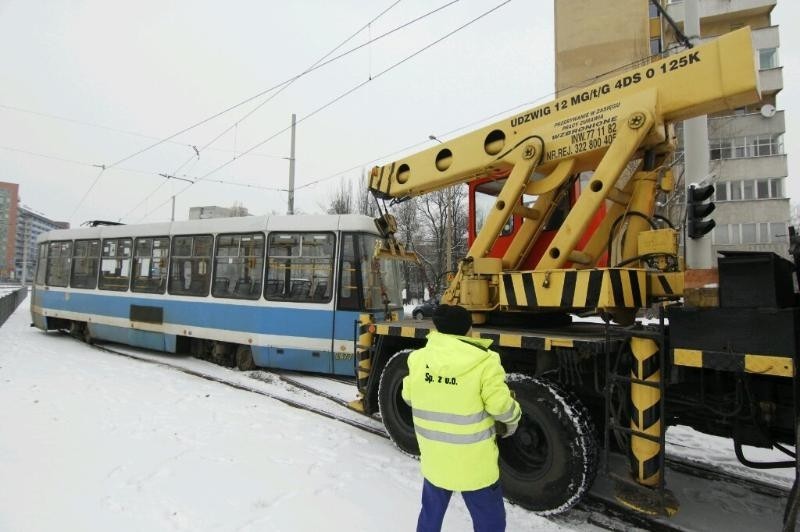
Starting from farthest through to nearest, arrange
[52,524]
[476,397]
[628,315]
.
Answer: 1. [628,315]
2. [52,524]
3. [476,397]

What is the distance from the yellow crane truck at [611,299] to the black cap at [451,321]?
1.46 m

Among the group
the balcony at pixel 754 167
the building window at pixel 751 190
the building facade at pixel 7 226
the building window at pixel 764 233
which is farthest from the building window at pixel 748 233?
the building facade at pixel 7 226

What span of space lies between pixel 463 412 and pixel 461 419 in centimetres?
4

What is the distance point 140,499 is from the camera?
380 centimetres

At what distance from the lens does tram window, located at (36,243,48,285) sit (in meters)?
14.0

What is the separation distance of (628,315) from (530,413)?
1234mm

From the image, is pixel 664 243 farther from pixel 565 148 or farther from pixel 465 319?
pixel 465 319

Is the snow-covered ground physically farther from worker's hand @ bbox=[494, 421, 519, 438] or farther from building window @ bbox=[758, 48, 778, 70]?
building window @ bbox=[758, 48, 778, 70]

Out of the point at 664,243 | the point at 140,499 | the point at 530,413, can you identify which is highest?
the point at 664,243

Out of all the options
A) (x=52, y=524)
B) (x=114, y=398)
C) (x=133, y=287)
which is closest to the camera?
(x=52, y=524)

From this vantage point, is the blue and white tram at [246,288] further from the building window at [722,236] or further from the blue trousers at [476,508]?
the building window at [722,236]

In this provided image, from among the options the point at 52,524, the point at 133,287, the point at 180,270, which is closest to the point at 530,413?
the point at 52,524

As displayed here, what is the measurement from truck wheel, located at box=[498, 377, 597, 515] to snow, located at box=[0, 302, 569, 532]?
7.4 inches

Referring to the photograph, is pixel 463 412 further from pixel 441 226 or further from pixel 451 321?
pixel 441 226
